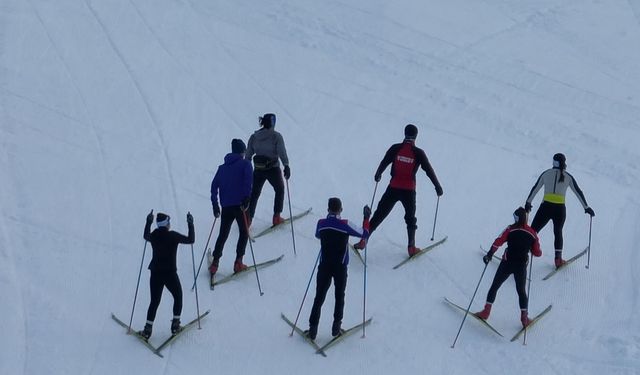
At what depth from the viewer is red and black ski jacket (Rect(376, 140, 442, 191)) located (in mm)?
10867

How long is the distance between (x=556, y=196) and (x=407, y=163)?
174 centimetres

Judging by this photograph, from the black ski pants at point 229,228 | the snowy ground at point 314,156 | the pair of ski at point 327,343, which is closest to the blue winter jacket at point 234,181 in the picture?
the black ski pants at point 229,228

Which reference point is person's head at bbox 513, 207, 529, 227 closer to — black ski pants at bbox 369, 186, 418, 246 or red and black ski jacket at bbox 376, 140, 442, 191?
red and black ski jacket at bbox 376, 140, 442, 191

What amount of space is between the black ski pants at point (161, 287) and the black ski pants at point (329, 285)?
1.34 meters

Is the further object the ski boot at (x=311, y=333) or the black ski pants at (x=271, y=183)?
the black ski pants at (x=271, y=183)

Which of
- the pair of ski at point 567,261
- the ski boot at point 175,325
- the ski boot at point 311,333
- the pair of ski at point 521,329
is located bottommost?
the ski boot at point 175,325

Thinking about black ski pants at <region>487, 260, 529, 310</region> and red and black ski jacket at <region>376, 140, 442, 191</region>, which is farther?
red and black ski jacket at <region>376, 140, 442, 191</region>

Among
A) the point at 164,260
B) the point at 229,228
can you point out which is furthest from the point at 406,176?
the point at 164,260

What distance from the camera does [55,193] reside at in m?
12.5

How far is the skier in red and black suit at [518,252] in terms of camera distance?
389 inches

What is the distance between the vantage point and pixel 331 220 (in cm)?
948

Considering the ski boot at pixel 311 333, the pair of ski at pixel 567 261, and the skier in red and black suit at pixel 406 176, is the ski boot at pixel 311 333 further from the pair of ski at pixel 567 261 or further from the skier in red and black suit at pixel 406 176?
the pair of ski at pixel 567 261

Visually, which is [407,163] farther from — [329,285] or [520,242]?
[329,285]

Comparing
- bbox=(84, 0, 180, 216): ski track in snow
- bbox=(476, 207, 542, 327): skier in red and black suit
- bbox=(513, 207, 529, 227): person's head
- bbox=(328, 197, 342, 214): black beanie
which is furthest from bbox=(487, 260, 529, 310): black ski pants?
bbox=(84, 0, 180, 216): ski track in snow
